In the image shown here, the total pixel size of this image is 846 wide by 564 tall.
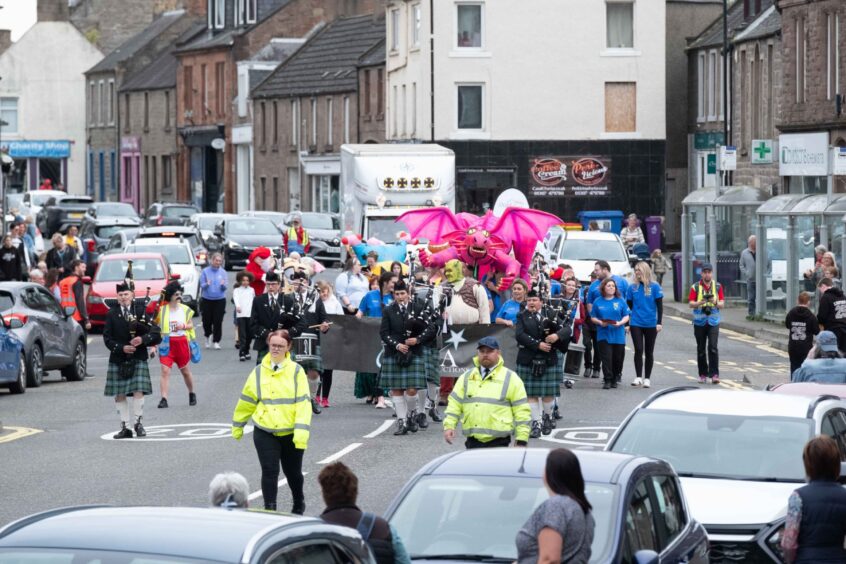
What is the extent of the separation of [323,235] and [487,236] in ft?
100

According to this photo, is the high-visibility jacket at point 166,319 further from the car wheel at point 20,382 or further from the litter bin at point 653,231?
the litter bin at point 653,231

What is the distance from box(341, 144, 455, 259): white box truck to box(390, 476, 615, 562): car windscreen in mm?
27414

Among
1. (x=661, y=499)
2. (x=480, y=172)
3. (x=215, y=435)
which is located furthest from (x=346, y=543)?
(x=480, y=172)

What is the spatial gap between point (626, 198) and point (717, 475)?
163 feet

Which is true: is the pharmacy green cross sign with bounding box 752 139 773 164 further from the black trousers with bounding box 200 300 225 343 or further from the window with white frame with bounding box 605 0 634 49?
the window with white frame with bounding box 605 0 634 49

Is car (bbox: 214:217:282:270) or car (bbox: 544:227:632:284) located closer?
car (bbox: 544:227:632:284)

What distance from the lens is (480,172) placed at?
199 feet

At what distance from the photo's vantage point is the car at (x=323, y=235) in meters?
52.8

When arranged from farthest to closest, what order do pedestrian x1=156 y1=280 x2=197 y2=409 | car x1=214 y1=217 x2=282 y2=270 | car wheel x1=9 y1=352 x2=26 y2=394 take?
car x1=214 y1=217 x2=282 y2=270, car wheel x1=9 y1=352 x2=26 y2=394, pedestrian x1=156 y1=280 x2=197 y2=409

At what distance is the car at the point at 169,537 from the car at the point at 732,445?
16.0ft

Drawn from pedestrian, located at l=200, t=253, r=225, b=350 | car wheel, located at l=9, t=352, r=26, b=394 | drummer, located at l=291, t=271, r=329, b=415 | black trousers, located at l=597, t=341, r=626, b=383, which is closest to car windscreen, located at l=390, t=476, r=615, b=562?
drummer, located at l=291, t=271, r=329, b=415

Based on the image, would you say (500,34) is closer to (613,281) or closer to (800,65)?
(800,65)

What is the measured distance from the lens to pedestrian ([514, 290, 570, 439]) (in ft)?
61.6

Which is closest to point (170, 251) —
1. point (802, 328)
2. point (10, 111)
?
point (802, 328)
